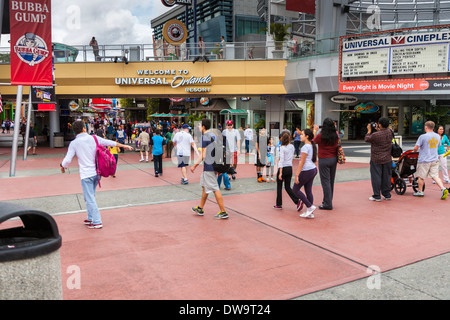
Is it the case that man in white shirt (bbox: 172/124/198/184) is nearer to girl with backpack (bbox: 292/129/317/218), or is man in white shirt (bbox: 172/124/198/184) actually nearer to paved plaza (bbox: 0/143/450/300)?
paved plaza (bbox: 0/143/450/300)

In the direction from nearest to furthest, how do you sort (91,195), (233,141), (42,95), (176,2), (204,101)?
(91,195) → (233,141) → (42,95) → (176,2) → (204,101)

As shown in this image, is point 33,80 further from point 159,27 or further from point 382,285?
point 159,27

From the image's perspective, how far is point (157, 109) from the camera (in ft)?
167

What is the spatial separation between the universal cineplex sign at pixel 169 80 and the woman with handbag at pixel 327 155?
52.7 ft

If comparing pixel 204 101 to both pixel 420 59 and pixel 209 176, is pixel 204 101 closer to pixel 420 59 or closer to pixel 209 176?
pixel 420 59

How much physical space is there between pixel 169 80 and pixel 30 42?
10.8 m

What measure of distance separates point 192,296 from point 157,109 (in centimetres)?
4820

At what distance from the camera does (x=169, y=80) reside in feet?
77.9

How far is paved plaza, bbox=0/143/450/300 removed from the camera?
438 cm

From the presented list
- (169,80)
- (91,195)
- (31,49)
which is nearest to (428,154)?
(91,195)

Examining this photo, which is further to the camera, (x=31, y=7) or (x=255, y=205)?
(x=31, y=7)

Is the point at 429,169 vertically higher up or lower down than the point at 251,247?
higher up

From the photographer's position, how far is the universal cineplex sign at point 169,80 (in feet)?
77.1

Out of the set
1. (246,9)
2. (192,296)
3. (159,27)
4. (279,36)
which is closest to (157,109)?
(246,9)
